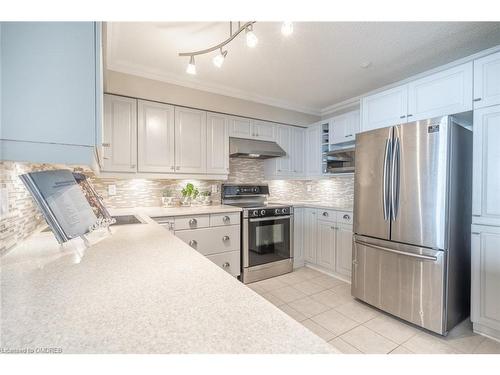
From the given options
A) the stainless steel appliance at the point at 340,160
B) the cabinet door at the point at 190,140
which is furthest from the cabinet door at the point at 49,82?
the stainless steel appliance at the point at 340,160

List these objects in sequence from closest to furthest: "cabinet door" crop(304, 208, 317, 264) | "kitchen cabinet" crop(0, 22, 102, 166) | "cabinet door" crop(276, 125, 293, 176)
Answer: "kitchen cabinet" crop(0, 22, 102, 166), "cabinet door" crop(304, 208, 317, 264), "cabinet door" crop(276, 125, 293, 176)

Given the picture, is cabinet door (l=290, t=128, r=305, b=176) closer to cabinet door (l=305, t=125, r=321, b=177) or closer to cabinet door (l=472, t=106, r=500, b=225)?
cabinet door (l=305, t=125, r=321, b=177)

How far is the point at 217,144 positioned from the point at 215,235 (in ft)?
3.87

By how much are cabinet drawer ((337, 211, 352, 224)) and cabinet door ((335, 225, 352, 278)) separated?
63mm

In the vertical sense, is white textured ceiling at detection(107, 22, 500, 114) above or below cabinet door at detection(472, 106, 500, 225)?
above

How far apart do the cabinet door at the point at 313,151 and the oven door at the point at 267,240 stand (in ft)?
3.02

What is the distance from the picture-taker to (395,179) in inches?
78.3

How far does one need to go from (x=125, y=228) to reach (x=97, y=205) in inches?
8.6

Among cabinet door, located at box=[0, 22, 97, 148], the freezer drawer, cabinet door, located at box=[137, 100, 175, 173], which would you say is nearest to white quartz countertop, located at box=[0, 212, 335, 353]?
cabinet door, located at box=[0, 22, 97, 148]

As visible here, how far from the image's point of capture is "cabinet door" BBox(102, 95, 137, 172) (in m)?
2.31

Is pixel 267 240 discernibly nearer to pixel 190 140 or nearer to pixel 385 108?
pixel 190 140

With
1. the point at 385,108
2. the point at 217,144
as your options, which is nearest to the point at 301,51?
the point at 385,108

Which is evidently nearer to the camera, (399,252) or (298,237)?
(399,252)

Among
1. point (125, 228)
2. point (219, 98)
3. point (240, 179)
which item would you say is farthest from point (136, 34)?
point (240, 179)
